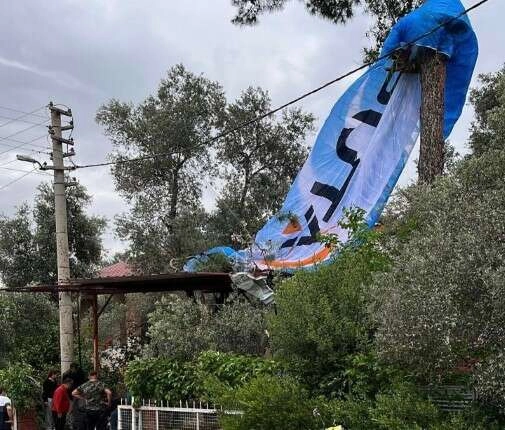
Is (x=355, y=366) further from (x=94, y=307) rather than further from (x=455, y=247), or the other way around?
(x=94, y=307)

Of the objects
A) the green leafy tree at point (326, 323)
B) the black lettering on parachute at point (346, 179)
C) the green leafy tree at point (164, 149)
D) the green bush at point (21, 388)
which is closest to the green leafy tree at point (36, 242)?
the green leafy tree at point (164, 149)

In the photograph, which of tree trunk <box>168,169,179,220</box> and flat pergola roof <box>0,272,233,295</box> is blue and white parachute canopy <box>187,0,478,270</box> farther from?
tree trunk <box>168,169,179,220</box>

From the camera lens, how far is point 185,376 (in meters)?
11.8

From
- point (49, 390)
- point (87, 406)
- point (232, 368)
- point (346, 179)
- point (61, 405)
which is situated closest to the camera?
point (232, 368)

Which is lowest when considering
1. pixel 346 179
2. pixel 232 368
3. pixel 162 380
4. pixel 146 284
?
pixel 162 380

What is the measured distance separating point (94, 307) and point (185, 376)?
527 cm

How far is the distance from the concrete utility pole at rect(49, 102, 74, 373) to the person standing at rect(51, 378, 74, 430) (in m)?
2.24

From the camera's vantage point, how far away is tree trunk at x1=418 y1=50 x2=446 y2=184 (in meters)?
14.1

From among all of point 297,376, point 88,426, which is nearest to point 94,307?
point 88,426

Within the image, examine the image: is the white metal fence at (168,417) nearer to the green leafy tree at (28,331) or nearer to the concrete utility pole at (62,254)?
the concrete utility pole at (62,254)

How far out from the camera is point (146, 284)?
16000 millimetres

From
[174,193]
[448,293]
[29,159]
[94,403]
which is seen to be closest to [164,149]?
[174,193]

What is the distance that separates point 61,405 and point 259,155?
1433 cm

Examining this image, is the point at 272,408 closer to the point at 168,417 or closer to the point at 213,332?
the point at 168,417
